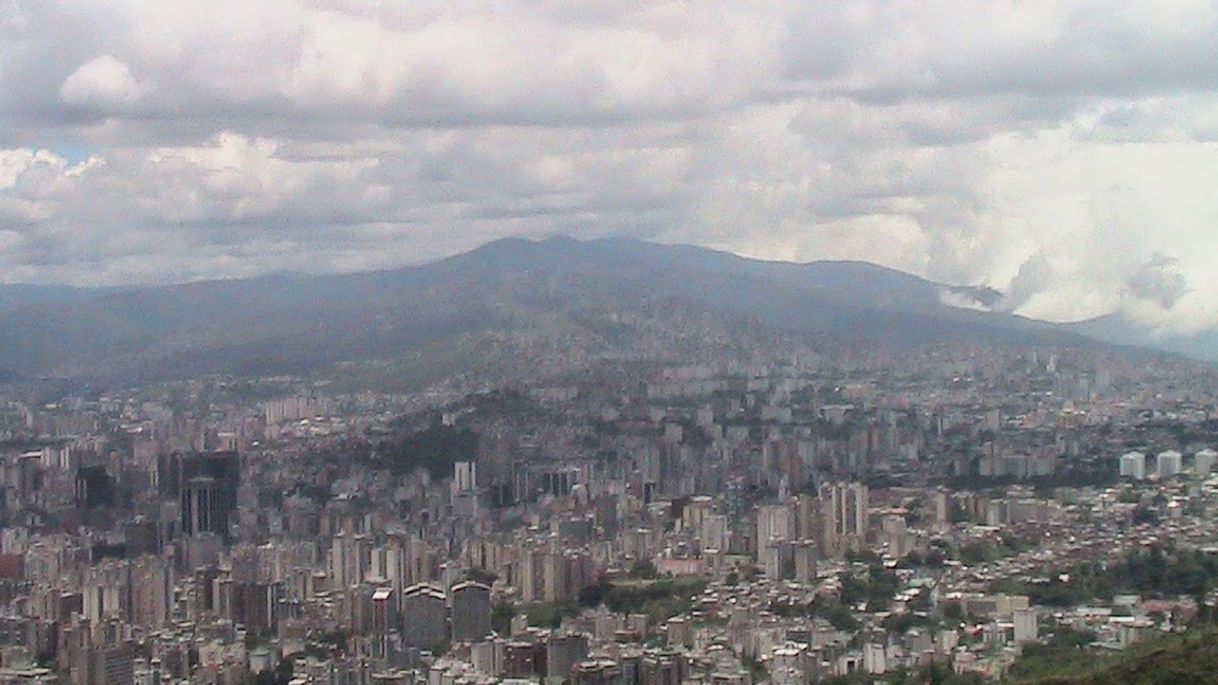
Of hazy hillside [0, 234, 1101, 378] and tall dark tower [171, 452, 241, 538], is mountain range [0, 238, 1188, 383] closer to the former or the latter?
hazy hillside [0, 234, 1101, 378]

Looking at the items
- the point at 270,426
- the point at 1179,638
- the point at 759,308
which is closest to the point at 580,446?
the point at 270,426

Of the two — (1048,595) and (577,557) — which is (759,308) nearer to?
(577,557)

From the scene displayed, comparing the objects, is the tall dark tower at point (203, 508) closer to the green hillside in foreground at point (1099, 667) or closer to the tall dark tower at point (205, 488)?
the tall dark tower at point (205, 488)

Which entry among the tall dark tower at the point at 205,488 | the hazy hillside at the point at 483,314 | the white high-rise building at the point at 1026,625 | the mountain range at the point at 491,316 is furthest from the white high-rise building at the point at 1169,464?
the tall dark tower at the point at 205,488

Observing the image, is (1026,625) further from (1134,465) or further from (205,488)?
(205,488)

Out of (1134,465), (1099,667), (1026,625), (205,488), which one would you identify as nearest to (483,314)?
(205,488)
